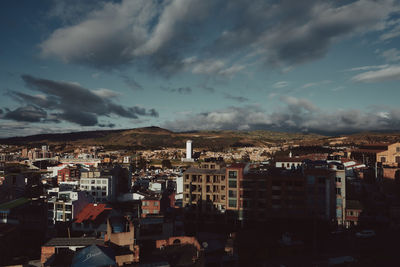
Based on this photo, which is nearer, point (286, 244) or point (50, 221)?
point (286, 244)

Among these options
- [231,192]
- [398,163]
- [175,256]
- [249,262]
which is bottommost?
[249,262]

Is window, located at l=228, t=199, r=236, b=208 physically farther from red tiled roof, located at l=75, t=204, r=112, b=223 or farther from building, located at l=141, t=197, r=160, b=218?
red tiled roof, located at l=75, t=204, r=112, b=223

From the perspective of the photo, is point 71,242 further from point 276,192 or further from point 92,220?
point 276,192

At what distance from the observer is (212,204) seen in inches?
2363

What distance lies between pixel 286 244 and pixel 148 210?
2798cm

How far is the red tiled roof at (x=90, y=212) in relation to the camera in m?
50.4

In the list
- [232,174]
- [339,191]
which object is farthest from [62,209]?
[339,191]

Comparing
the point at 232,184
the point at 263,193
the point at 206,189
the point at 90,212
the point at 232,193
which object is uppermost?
the point at 232,184

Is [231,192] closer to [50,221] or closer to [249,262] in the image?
[249,262]

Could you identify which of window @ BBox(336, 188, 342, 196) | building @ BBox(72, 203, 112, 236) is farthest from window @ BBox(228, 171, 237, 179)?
building @ BBox(72, 203, 112, 236)

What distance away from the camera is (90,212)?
171 ft

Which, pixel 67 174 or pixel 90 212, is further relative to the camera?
pixel 67 174

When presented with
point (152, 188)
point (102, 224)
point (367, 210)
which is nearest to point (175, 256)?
point (102, 224)

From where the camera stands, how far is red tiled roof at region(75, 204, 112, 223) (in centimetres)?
5041
